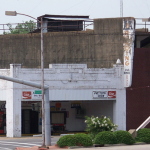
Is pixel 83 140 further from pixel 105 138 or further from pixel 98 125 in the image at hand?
pixel 98 125

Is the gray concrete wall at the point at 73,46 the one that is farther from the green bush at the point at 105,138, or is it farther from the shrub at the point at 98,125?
the green bush at the point at 105,138

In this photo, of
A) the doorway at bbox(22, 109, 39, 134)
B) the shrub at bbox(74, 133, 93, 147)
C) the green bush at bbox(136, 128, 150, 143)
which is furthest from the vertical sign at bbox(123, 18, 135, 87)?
the shrub at bbox(74, 133, 93, 147)

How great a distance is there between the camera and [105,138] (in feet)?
115

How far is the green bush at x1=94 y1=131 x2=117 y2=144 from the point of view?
35.1 m

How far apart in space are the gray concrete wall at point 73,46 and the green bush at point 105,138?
1700cm

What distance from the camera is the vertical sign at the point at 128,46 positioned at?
164ft

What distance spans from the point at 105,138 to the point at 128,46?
17.3m

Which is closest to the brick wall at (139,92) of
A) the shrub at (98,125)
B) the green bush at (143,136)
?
the green bush at (143,136)

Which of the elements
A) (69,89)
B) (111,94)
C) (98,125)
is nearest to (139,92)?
(111,94)

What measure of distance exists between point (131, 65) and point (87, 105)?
26.6ft

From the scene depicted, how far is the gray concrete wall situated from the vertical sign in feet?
1.63

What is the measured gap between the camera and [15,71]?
1887 inches

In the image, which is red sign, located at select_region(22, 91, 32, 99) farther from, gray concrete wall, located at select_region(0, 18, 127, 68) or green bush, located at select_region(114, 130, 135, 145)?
green bush, located at select_region(114, 130, 135, 145)

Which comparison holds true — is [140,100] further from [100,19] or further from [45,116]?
[45,116]
